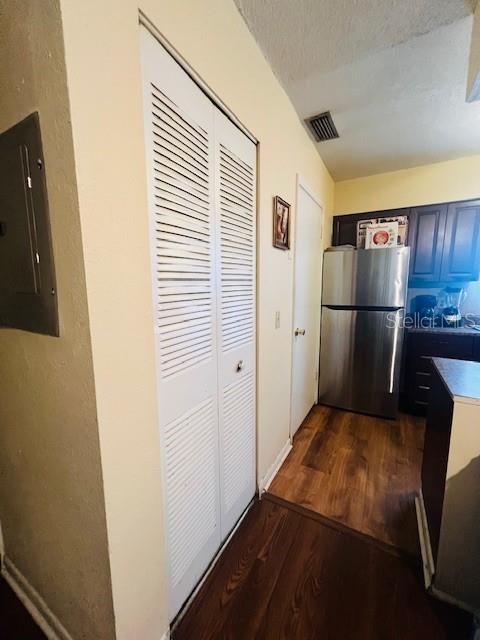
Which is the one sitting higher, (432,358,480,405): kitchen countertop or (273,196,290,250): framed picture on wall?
(273,196,290,250): framed picture on wall

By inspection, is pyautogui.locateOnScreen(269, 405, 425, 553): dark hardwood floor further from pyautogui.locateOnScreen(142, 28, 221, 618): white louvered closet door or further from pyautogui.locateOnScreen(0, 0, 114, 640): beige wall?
pyautogui.locateOnScreen(0, 0, 114, 640): beige wall

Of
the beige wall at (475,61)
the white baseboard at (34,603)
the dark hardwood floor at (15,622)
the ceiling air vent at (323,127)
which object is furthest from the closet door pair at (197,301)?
the beige wall at (475,61)

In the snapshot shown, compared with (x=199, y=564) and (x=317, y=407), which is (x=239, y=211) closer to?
(x=199, y=564)

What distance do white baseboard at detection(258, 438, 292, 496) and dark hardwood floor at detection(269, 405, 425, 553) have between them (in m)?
0.04

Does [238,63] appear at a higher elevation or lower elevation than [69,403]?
higher

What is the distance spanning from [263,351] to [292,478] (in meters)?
0.93

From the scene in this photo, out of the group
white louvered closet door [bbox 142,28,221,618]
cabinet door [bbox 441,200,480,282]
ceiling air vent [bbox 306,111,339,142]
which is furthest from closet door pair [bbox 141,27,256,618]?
cabinet door [bbox 441,200,480,282]

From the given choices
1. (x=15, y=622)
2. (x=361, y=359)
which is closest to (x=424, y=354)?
(x=361, y=359)

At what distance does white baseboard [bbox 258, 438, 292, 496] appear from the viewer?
1582mm

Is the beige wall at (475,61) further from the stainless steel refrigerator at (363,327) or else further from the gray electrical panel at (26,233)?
the gray electrical panel at (26,233)

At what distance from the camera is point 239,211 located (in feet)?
3.99

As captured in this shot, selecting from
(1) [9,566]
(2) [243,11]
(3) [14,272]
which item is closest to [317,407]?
(1) [9,566]

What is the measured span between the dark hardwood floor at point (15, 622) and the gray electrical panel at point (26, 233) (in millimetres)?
1122

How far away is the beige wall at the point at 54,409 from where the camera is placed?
0.58 metres
